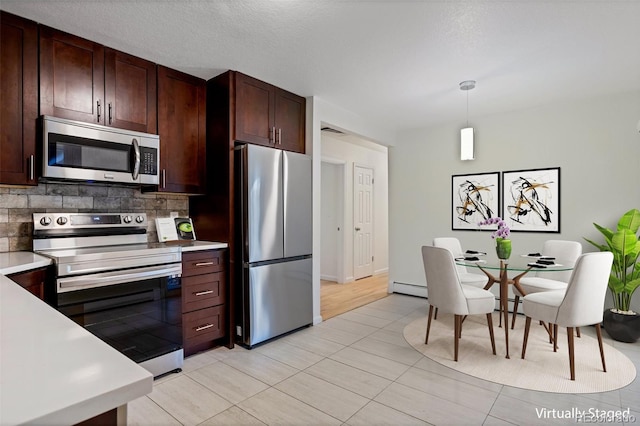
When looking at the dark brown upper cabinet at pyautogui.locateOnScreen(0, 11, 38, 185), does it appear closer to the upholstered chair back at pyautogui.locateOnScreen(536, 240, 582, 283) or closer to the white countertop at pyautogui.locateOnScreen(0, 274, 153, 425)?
the white countertop at pyautogui.locateOnScreen(0, 274, 153, 425)

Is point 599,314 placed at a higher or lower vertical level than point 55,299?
lower

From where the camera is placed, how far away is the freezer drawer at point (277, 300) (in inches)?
119

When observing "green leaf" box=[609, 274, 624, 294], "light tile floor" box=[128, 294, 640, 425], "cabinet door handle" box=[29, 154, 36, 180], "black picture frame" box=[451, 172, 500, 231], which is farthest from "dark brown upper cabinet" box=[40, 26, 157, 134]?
"green leaf" box=[609, 274, 624, 294]

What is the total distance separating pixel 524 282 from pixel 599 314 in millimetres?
948

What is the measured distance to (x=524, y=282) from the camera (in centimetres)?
352

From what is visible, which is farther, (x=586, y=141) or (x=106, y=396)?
(x=586, y=141)

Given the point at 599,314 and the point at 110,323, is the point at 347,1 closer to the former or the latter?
the point at 110,323

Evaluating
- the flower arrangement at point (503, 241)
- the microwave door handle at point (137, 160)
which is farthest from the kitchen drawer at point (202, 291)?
the flower arrangement at point (503, 241)

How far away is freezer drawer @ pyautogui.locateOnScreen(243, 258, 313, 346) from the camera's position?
3.03 metres

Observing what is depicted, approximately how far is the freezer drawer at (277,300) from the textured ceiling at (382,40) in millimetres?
1799

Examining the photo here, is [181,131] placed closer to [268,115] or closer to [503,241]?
[268,115]

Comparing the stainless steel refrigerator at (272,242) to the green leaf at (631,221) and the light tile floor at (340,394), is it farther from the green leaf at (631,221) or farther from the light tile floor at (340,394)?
the green leaf at (631,221)

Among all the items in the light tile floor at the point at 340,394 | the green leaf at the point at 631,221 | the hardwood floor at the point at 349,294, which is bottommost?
the hardwood floor at the point at 349,294

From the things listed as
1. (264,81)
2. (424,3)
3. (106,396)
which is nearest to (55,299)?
(106,396)
